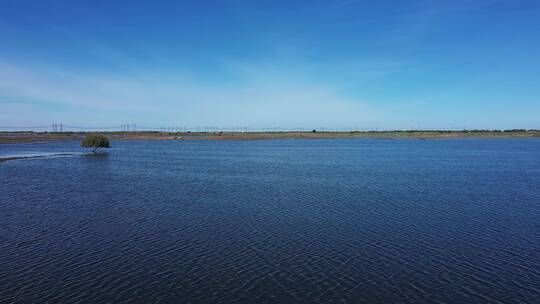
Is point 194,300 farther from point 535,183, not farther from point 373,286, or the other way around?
point 535,183

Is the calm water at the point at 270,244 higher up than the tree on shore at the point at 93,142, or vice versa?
the tree on shore at the point at 93,142

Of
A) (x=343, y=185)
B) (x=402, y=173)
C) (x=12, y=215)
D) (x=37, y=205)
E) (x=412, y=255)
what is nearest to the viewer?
(x=412, y=255)

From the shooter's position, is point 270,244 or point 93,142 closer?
point 270,244

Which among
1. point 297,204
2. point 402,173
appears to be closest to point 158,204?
point 297,204

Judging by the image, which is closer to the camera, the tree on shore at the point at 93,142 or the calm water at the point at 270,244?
the calm water at the point at 270,244

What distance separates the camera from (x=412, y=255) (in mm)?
16922

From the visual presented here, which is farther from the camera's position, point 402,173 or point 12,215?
point 402,173

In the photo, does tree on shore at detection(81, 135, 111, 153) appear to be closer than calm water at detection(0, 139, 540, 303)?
No

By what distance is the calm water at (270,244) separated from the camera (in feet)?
43.8

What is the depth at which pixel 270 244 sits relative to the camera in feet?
60.5

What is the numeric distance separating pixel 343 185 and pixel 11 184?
32410 mm

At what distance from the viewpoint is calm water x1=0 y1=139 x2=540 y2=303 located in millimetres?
13352

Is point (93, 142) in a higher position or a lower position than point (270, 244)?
higher

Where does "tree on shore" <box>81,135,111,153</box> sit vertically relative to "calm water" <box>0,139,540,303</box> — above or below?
above
